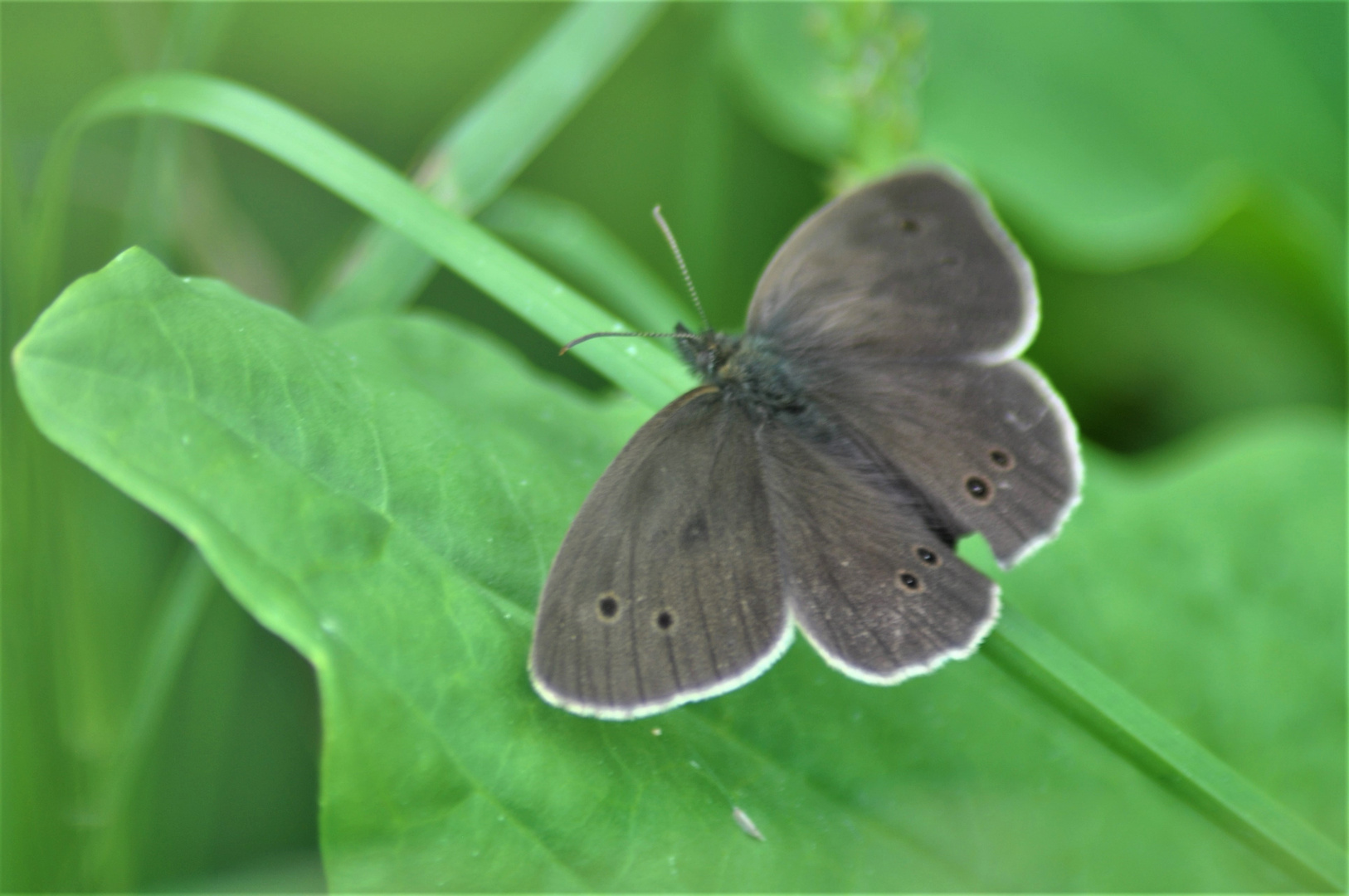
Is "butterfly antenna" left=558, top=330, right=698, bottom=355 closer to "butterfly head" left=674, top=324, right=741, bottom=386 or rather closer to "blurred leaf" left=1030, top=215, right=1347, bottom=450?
"butterfly head" left=674, top=324, right=741, bottom=386

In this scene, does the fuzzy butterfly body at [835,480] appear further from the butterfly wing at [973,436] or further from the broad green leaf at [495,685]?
the broad green leaf at [495,685]

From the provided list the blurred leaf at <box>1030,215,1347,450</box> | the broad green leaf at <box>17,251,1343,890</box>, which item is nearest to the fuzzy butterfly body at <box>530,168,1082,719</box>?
the broad green leaf at <box>17,251,1343,890</box>

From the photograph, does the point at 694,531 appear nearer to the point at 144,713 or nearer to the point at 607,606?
the point at 607,606

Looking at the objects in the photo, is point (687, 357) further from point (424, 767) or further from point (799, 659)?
point (424, 767)

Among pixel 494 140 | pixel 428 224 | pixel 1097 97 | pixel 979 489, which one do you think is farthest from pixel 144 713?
pixel 1097 97

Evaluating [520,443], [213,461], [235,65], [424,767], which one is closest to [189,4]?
[235,65]
